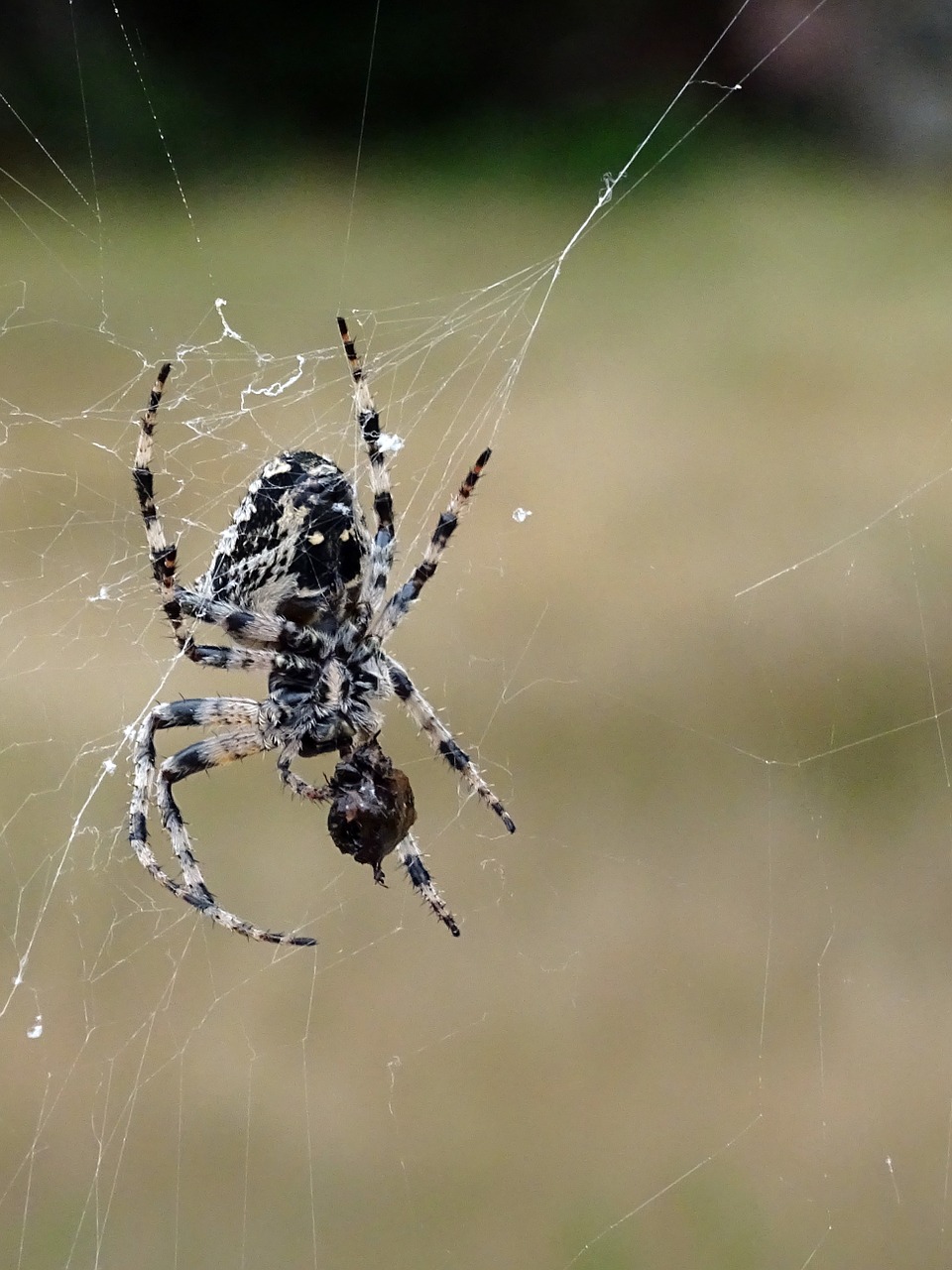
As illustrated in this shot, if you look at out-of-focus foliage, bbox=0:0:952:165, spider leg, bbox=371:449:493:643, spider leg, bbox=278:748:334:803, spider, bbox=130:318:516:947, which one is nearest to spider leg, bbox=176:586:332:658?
spider, bbox=130:318:516:947

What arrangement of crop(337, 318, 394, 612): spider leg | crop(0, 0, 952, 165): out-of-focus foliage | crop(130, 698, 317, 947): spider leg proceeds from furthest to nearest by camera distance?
crop(0, 0, 952, 165): out-of-focus foliage → crop(130, 698, 317, 947): spider leg → crop(337, 318, 394, 612): spider leg

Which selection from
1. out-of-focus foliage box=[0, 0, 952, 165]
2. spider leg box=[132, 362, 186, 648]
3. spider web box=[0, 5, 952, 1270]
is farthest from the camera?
out-of-focus foliage box=[0, 0, 952, 165]

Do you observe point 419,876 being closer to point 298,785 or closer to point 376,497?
point 298,785

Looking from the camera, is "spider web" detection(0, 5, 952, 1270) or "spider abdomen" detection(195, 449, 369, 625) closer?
"spider abdomen" detection(195, 449, 369, 625)

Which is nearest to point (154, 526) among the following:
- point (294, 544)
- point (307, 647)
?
point (294, 544)

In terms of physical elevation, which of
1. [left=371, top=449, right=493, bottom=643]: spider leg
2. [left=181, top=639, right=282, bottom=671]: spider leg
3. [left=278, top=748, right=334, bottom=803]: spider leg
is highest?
[left=371, top=449, right=493, bottom=643]: spider leg

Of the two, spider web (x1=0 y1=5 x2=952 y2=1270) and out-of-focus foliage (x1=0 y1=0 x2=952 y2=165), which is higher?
out-of-focus foliage (x1=0 y1=0 x2=952 y2=165)

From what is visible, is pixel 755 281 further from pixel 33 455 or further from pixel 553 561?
pixel 33 455

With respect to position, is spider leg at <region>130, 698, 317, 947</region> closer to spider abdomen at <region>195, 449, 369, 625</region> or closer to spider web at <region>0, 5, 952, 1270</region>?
spider web at <region>0, 5, 952, 1270</region>
